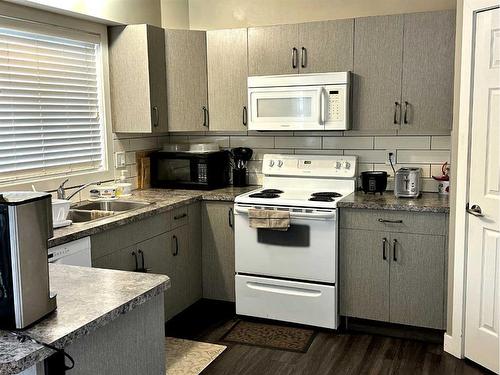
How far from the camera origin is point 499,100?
9.10 ft

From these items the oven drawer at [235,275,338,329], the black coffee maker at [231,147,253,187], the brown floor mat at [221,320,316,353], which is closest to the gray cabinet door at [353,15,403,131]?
the black coffee maker at [231,147,253,187]

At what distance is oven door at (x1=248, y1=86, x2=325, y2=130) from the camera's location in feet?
12.1

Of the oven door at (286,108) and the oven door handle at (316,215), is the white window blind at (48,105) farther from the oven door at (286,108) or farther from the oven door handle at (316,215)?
the oven door handle at (316,215)

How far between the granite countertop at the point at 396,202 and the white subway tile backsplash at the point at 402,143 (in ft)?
1.20

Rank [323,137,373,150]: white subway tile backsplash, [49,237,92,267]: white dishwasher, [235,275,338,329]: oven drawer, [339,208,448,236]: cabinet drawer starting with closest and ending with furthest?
1. [49,237,92,267]: white dishwasher
2. [339,208,448,236]: cabinet drawer
3. [235,275,338,329]: oven drawer
4. [323,137,373,150]: white subway tile backsplash

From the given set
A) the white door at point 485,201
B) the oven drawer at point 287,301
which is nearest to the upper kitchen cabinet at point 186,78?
the oven drawer at point 287,301

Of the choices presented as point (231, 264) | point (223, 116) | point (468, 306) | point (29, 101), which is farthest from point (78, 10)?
point (468, 306)

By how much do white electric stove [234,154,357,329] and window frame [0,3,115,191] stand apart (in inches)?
41.4

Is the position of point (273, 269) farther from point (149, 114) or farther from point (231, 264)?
point (149, 114)

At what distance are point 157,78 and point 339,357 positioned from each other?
7.54 ft

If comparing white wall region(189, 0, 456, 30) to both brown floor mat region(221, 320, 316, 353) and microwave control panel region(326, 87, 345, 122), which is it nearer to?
microwave control panel region(326, 87, 345, 122)

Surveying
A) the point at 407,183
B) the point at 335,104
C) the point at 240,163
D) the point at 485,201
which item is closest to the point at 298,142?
the point at 240,163

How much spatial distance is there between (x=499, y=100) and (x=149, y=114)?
2292mm

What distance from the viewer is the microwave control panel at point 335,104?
143 inches
